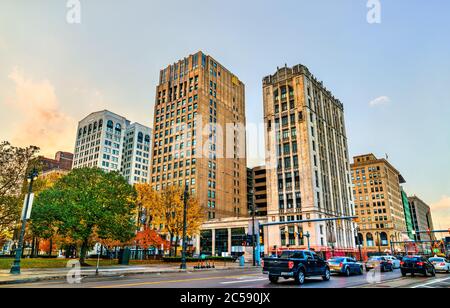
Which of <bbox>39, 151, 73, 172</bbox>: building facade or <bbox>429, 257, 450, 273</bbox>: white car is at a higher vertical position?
<bbox>39, 151, 73, 172</bbox>: building facade

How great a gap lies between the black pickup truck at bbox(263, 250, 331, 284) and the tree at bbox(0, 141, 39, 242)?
1063 inches

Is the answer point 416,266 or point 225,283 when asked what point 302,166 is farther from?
point 225,283

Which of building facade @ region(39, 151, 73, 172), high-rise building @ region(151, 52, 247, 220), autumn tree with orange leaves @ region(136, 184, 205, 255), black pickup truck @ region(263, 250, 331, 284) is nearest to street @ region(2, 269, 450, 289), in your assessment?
black pickup truck @ region(263, 250, 331, 284)

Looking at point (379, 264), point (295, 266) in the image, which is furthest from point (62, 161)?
point (295, 266)

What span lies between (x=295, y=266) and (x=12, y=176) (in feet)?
95.2

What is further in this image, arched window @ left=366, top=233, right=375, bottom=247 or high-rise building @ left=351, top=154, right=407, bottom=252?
arched window @ left=366, top=233, right=375, bottom=247

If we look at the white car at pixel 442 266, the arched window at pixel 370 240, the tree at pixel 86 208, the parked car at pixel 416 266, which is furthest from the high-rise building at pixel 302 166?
the arched window at pixel 370 240

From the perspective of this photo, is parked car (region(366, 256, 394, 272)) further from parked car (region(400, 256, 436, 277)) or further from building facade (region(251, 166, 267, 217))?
building facade (region(251, 166, 267, 217))

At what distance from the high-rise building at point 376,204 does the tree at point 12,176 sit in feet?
401

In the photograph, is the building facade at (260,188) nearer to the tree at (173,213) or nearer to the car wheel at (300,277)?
the tree at (173,213)

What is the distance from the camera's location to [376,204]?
431ft

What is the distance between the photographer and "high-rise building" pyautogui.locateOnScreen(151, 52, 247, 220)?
308 ft

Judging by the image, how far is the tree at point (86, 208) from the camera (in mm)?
31516
